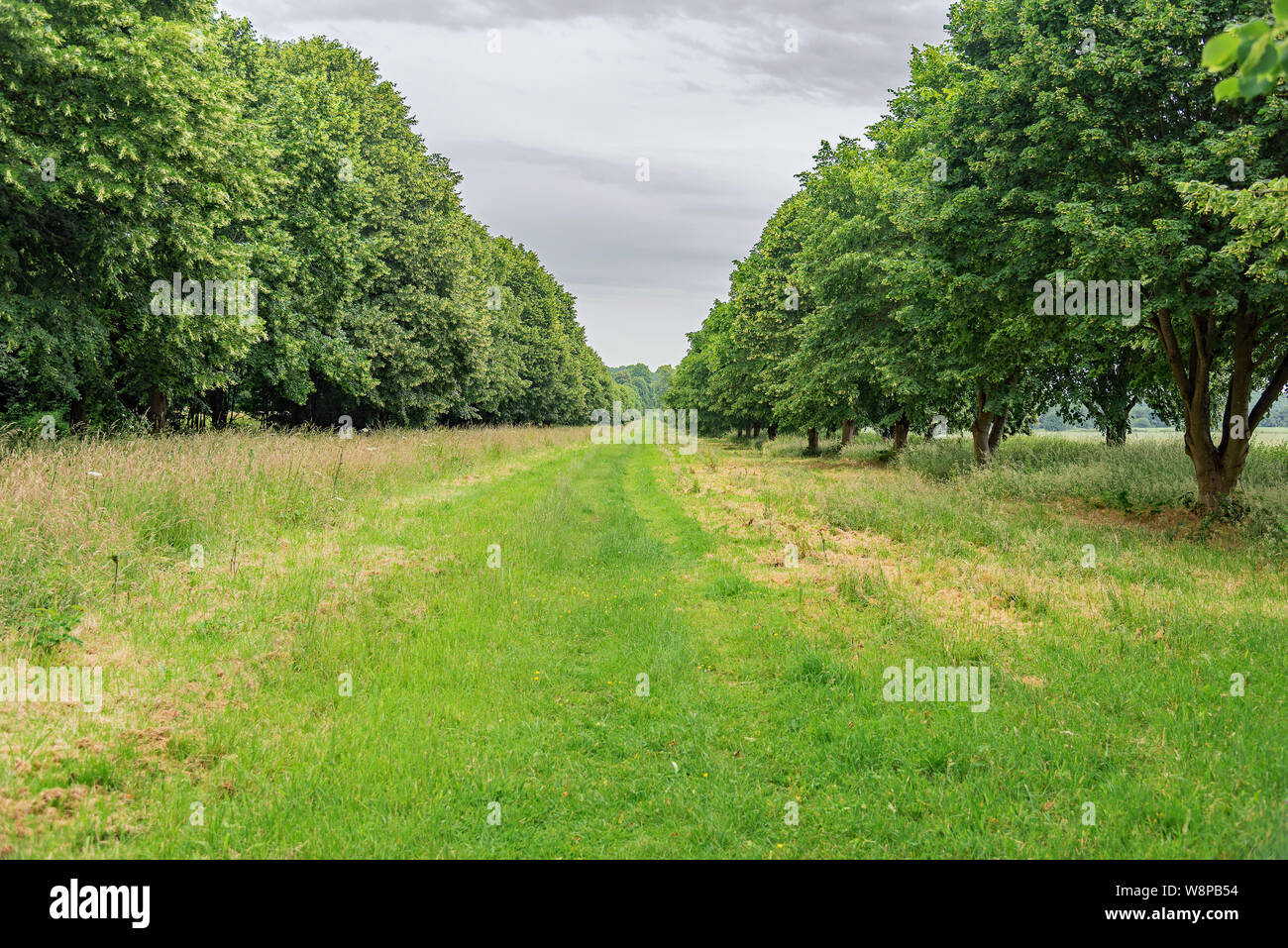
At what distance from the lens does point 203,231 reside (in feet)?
48.9

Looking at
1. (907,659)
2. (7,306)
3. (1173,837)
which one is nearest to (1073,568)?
(907,659)


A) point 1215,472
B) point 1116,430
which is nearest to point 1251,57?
point 1215,472

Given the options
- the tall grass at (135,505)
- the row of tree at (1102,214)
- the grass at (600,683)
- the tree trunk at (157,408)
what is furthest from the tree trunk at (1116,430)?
the tree trunk at (157,408)

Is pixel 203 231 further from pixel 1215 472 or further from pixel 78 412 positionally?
pixel 1215 472

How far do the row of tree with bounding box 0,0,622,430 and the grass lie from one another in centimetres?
358

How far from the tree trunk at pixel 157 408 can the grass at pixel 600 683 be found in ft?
18.0

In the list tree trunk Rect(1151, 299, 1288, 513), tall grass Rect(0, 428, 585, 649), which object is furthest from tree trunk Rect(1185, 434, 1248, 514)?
tall grass Rect(0, 428, 585, 649)

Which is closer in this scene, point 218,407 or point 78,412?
point 78,412

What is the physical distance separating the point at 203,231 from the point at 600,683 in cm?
1474

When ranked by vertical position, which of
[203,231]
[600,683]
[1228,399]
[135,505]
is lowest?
[600,683]

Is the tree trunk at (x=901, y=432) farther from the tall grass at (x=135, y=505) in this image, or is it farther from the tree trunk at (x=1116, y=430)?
the tall grass at (x=135, y=505)

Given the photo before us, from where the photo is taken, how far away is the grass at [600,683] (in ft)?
14.1

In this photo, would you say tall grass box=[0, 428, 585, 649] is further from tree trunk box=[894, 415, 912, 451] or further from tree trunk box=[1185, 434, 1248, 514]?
tree trunk box=[894, 415, 912, 451]

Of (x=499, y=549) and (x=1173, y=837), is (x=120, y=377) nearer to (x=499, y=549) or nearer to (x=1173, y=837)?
(x=499, y=549)
